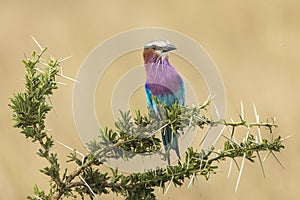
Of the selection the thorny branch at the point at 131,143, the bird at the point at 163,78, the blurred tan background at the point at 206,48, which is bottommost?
the thorny branch at the point at 131,143

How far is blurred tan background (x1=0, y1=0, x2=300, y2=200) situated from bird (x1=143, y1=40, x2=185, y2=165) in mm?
1049

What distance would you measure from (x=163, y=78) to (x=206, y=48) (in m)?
1.18

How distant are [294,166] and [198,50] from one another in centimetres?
134

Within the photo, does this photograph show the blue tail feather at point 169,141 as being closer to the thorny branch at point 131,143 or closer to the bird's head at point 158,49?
the thorny branch at point 131,143

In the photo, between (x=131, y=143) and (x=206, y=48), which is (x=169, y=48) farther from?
(x=206, y=48)

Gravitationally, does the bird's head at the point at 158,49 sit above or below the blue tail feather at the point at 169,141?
above

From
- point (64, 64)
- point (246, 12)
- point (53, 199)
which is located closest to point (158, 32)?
point (53, 199)

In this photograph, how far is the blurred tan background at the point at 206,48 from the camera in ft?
7.48

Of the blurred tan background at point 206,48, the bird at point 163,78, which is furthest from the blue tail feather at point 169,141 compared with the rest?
the blurred tan background at point 206,48

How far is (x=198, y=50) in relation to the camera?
1.05 meters

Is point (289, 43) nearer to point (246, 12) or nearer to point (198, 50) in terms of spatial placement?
point (246, 12)

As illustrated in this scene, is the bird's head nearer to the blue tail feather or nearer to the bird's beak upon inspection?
the bird's beak

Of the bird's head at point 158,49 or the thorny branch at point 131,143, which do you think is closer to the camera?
the thorny branch at point 131,143

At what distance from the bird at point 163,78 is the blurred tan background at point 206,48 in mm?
1049
